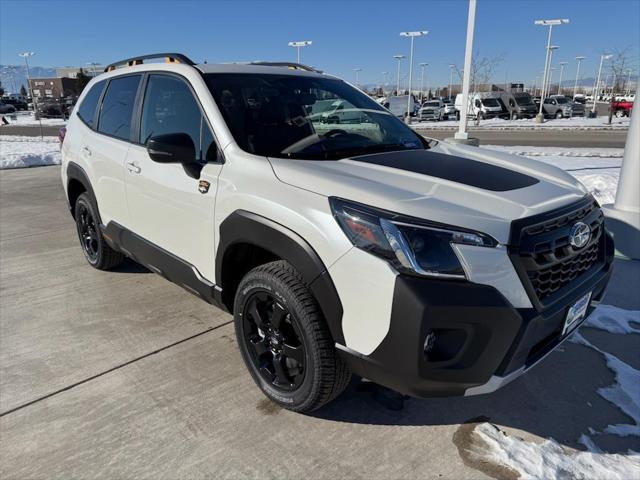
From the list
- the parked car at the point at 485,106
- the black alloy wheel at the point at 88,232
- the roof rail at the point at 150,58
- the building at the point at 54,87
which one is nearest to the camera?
the roof rail at the point at 150,58

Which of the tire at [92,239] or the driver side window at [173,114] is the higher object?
the driver side window at [173,114]

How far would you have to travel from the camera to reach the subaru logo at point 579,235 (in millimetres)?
2301

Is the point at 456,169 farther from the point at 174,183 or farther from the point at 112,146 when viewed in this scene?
the point at 112,146

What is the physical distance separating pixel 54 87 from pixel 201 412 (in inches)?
4119

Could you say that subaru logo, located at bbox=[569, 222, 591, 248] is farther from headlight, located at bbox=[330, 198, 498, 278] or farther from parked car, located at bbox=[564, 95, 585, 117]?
parked car, located at bbox=[564, 95, 585, 117]

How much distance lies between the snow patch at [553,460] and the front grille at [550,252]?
2.56ft

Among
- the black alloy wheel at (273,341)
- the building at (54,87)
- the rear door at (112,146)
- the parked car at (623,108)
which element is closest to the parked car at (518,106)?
the parked car at (623,108)

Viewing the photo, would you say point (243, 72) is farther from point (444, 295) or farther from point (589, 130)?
point (589, 130)

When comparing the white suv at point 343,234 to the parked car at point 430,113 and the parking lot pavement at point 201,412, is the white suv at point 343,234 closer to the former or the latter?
the parking lot pavement at point 201,412

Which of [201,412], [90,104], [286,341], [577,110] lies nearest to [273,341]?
[286,341]

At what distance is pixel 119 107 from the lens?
3922 mm

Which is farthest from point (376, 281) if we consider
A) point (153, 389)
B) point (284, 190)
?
point (153, 389)

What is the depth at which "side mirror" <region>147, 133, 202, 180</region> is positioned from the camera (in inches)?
105

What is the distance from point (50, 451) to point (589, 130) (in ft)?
86.5
